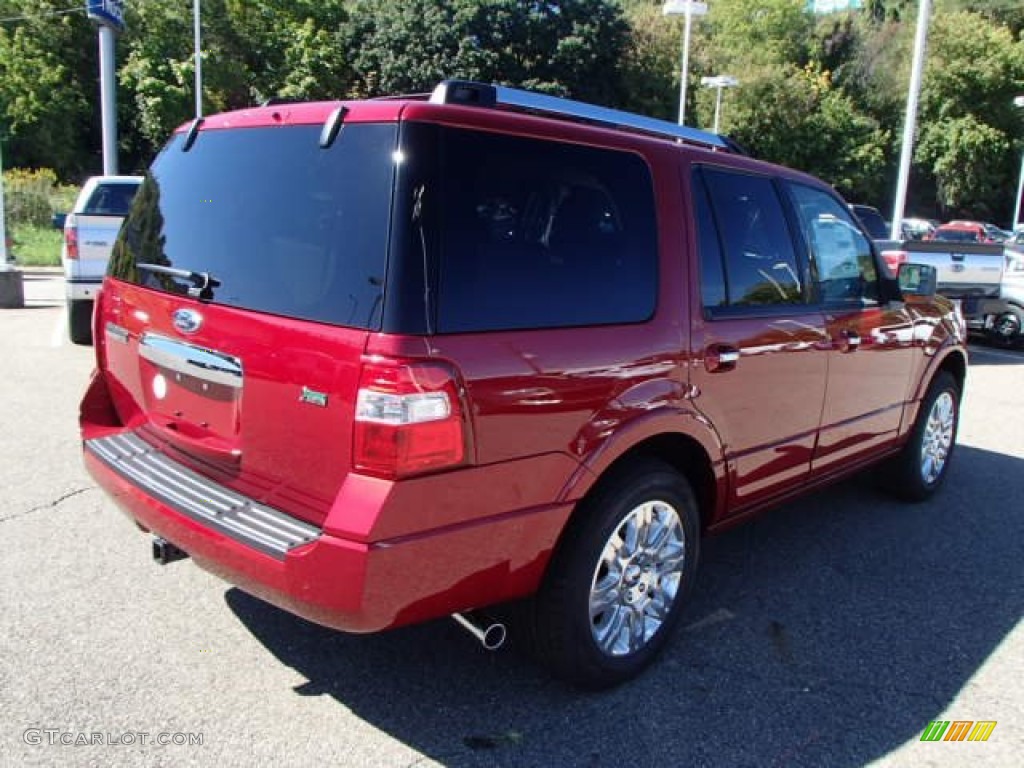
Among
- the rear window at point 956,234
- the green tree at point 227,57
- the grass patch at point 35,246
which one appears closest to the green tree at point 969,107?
the rear window at point 956,234

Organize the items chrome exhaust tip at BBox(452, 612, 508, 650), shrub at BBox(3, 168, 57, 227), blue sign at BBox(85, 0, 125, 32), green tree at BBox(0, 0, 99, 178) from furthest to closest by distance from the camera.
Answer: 1. green tree at BBox(0, 0, 99, 178)
2. shrub at BBox(3, 168, 57, 227)
3. blue sign at BBox(85, 0, 125, 32)
4. chrome exhaust tip at BBox(452, 612, 508, 650)

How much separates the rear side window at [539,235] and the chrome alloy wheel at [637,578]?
76 cm

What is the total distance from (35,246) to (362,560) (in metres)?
23.1

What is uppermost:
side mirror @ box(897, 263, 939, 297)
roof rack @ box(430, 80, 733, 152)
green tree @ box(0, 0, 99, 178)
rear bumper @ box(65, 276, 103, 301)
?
green tree @ box(0, 0, 99, 178)

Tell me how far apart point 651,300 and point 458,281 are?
88cm

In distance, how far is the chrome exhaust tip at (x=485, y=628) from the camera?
8.63 feet

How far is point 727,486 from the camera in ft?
11.2

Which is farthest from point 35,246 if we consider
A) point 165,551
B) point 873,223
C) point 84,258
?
point 165,551

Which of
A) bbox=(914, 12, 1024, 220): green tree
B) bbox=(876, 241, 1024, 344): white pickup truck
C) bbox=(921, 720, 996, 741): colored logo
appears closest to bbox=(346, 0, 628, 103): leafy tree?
bbox=(914, 12, 1024, 220): green tree

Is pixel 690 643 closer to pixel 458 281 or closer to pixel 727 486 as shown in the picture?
pixel 727 486

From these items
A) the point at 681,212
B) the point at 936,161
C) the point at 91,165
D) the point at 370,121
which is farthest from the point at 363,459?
the point at 936,161

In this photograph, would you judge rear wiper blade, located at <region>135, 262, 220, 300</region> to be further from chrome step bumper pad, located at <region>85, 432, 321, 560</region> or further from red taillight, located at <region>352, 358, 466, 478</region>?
red taillight, located at <region>352, 358, 466, 478</region>

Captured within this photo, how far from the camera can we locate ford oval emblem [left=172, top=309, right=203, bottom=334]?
8.97ft

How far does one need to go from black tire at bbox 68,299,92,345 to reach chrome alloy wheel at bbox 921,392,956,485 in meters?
8.17
